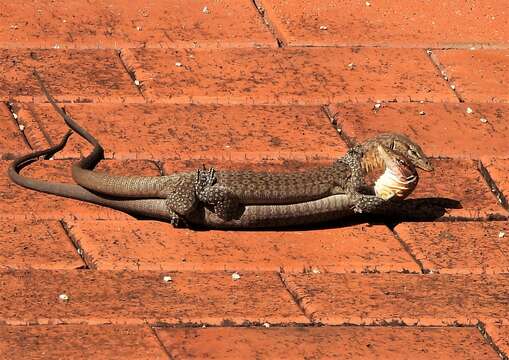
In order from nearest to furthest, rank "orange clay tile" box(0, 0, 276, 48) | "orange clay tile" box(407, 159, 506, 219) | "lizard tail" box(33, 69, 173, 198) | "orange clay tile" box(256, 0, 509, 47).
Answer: "lizard tail" box(33, 69, 173, 198)
"orange clay tile" box(407, 159, 506, 219)
"orange clay tile" box(0, 0, 276, 48)
"orange clay tile" box(256, 0, 509, 47)

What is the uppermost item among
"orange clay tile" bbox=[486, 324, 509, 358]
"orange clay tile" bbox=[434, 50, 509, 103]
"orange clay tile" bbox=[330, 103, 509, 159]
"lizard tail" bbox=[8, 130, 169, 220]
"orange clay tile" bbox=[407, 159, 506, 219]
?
"lizard tail" bbox=[8, 130, 169, 220]

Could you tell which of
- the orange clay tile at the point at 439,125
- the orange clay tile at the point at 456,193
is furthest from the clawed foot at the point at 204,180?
the orange clay tile at the point at 439,125

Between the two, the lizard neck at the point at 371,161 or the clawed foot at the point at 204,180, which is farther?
the lizard neck at the point at 371,161

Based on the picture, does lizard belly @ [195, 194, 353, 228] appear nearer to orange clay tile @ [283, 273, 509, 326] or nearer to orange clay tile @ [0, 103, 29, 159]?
orange clay tile @ [283, 273, 509, 326]

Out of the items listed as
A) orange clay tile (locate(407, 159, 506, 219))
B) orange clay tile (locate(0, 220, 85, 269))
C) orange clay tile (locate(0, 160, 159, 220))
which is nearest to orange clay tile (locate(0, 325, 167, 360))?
orange clay tile (locate(0, 220, 85, 269))

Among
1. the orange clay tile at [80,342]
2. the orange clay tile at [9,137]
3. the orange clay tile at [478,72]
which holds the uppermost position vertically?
the orange clay tile at [80,342]

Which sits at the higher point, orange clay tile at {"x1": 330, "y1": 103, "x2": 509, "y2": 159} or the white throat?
the white throat

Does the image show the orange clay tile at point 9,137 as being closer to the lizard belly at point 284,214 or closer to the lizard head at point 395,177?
the lizard belly at point 284,214
